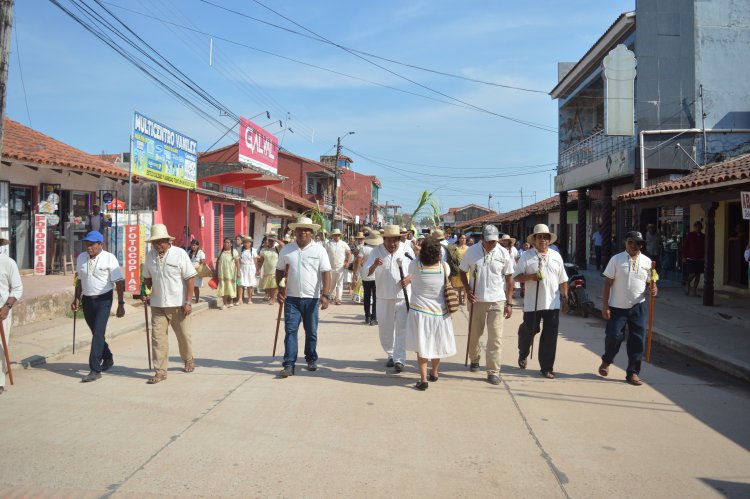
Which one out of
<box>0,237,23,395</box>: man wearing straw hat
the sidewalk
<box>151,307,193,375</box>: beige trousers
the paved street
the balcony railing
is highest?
the balcony railing

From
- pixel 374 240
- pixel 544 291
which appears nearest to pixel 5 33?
pixel 374 240

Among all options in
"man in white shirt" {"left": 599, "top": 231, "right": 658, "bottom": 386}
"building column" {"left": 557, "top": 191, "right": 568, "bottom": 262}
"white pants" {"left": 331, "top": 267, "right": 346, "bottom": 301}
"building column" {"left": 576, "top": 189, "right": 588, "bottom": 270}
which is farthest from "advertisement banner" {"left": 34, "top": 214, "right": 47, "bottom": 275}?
"building column" {"left": 557, "top": 191, "right": 568, "bottom": 262}

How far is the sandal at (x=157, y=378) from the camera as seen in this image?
6.80m

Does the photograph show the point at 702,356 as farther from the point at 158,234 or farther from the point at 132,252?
the point at 132,252

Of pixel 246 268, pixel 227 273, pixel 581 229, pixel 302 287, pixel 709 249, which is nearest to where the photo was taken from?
pixel 302 287

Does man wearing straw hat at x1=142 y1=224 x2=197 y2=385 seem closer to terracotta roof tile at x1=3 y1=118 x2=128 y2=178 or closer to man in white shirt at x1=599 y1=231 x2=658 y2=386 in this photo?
man in white shirt at x1=599 y1=231 x2=658 y2=386

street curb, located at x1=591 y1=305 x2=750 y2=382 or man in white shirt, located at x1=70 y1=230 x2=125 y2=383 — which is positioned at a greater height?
man in white shirt, located at x1=70 y1=230 x2=125 y2=383

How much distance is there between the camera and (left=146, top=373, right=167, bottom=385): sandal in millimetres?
6805

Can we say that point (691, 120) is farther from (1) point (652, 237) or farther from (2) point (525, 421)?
(2) point (525, 421)

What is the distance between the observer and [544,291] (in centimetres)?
738

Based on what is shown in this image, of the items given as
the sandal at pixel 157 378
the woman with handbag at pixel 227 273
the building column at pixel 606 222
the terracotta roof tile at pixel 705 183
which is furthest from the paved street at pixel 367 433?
the building column at pixel 606 222

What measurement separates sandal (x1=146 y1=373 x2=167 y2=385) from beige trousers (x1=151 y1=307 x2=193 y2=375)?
0.03m

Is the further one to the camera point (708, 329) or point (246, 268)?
point (246, 268)

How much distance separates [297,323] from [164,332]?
149 centimetres
